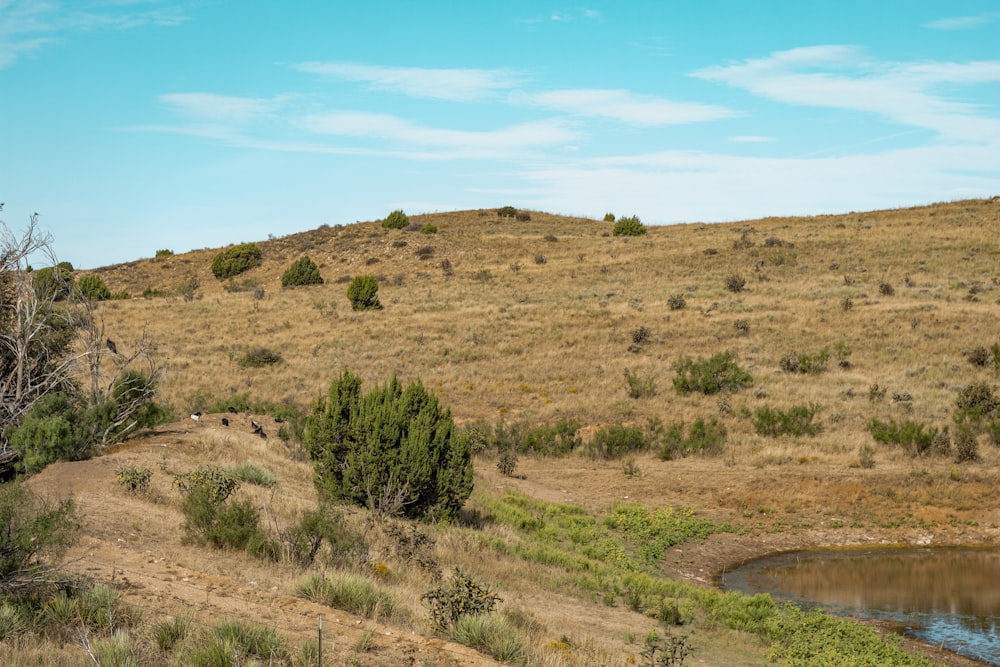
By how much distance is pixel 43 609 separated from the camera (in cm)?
675

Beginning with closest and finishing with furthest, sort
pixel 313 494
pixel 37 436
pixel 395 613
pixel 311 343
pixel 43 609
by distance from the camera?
pixel 43 609 < pixel 395 613 < pixel 37 436 < pixel 313 494 < pixel 311 343

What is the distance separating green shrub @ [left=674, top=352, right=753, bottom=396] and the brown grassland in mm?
758

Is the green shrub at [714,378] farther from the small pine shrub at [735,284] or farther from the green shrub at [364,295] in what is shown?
the green shrub at [364,295]

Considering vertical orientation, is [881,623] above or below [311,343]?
below

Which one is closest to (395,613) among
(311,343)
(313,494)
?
(313,494)

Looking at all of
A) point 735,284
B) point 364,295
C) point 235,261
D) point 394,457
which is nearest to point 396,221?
point 235,261

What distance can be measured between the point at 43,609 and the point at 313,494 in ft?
29.6

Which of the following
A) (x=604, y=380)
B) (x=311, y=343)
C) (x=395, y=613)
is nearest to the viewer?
(x=395, y=613)

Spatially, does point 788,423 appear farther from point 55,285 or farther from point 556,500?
point 55,285

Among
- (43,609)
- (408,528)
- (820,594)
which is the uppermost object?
(43,609)

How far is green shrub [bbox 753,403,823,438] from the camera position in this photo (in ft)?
79.6

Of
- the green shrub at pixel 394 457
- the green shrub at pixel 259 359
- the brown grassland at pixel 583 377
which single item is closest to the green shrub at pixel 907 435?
the brown grassland at pixel 583 377

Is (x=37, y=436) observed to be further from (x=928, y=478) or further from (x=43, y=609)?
(x=928, y=478)

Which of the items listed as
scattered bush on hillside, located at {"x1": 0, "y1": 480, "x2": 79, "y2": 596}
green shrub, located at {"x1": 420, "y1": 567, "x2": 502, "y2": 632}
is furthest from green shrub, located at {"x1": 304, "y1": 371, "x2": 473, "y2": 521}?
scattered bush on hillside, located at {"x1": 0, "y1": 480, "x2": 79, "y2": 596}
